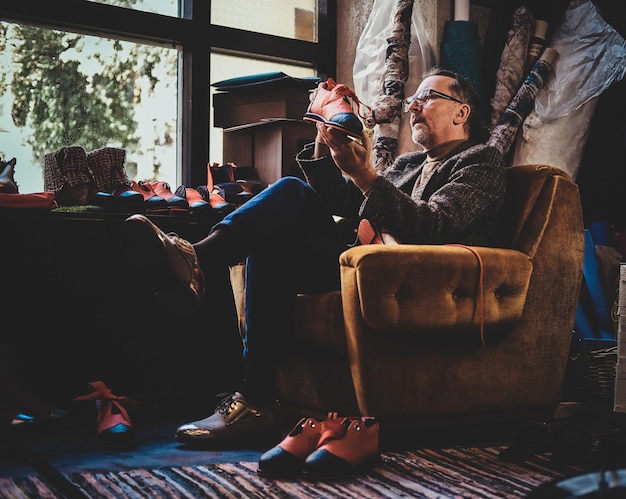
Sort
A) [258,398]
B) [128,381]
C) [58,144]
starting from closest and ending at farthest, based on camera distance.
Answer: [258,398] → [128,381] → [58,144]

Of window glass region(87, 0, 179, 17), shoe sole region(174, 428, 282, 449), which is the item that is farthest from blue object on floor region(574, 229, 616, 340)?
window glass region(87, 0, 179, 17)

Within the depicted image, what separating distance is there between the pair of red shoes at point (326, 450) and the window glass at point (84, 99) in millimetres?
1711

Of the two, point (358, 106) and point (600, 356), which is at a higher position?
point (358, 106)

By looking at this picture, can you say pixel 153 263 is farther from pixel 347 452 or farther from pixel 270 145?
pixel 270 145

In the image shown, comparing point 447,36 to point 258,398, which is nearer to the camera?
point 258,398

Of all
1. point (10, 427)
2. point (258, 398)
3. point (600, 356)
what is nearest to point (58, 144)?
point (10, 427)

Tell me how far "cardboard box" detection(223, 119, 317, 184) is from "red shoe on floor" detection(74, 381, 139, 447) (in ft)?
3.47

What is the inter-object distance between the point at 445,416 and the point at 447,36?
6.24 ft

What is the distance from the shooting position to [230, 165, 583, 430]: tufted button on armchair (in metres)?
1.88

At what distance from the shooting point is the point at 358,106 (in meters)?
2.23

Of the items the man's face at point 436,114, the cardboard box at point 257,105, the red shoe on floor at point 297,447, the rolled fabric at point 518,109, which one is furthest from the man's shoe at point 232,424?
the rolled fabric at point 518,109

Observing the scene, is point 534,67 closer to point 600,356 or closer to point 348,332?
point 600,356

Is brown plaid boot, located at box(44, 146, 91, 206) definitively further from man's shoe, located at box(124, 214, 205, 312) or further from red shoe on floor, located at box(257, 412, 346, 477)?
red shoe on floor, located at box(257, 412, 346, 477)

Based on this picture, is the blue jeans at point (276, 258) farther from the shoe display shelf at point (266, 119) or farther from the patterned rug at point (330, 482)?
the shoe display shelf at point (266, 119)
